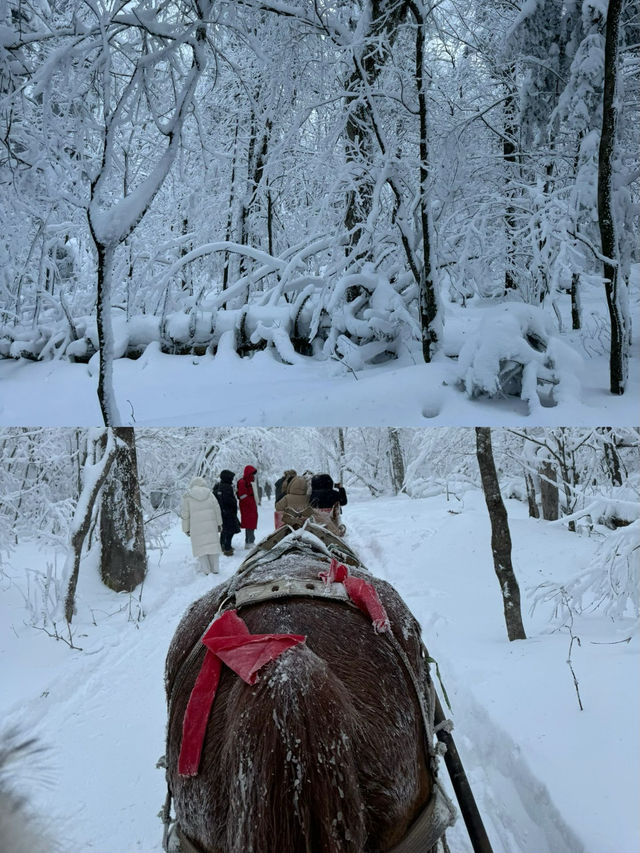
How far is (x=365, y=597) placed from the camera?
51.1 inches

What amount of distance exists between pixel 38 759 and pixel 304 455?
2.87 metres

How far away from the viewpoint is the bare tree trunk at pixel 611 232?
1.24m

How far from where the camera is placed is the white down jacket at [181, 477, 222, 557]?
3.78 meters

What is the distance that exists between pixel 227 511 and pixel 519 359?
11.4 feet

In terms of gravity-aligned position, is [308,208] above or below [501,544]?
above

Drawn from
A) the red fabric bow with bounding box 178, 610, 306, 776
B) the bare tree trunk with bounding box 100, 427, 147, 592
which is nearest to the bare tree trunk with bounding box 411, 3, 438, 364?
the red fabric bow with bounding box 178, 610, 306, 776

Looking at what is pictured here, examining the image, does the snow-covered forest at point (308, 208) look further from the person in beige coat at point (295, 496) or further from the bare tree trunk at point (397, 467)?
the bare tree trunk at point (397, 467)

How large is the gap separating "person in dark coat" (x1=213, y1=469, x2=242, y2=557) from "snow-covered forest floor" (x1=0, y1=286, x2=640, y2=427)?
2690mm

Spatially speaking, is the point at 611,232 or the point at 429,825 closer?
the point at 429,825

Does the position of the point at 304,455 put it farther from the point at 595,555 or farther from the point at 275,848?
the point at 275,848

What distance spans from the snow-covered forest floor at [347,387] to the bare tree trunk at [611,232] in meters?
0.02

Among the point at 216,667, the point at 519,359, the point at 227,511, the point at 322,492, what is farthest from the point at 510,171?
the point at 227,511

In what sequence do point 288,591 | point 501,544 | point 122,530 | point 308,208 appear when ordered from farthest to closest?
point 122,530 < point 501,544 < point 308,208 < point 288,591

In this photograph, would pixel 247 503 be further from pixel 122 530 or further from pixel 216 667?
pixel 216 667
